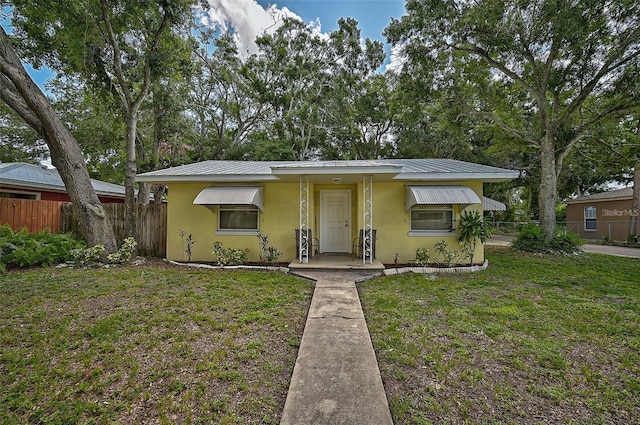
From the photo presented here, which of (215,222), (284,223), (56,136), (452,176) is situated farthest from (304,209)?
(56,136)

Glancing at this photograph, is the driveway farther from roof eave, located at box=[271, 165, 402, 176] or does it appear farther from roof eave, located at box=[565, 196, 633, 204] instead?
roof eave, located at box=[271, 165, 402, 176]

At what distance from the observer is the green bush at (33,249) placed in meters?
7.44

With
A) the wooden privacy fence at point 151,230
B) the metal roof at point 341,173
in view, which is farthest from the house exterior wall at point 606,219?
the wooden privacy fence at point 151,230

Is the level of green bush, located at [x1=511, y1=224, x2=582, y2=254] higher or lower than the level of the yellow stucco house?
lower

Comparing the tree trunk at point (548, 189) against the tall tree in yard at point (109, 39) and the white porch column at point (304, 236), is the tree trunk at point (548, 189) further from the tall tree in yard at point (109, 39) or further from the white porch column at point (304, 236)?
the tall tree in yard at point (109, 39)

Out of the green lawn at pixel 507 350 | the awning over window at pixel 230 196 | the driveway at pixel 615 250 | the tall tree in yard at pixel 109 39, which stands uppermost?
the tall tree in yard at pixel 109 39

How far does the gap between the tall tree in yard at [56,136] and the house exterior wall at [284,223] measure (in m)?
1.94

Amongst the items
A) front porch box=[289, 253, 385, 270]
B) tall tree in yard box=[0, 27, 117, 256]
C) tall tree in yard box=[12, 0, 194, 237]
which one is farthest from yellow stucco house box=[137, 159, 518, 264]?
tall tree in yard box=[12, 0, 194, 237]

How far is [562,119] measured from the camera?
38.1 feet

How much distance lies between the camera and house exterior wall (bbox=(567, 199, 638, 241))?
56.6 ft

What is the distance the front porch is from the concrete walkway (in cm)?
295

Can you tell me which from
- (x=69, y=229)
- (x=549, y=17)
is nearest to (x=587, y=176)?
(x=549, y=17)

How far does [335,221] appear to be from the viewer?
9977 millimetres

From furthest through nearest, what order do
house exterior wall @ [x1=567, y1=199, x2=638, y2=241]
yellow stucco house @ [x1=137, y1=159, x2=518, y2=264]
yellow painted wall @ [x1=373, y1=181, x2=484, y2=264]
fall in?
house exterior wall @ [x1=567, y1=199, x2=638, y2=241], yellow painted wall @ [x1=373, y1=181, x2=484, y2=264], yellow stucco house @ [x1=137, y1=159, x2=518, y2=264]
